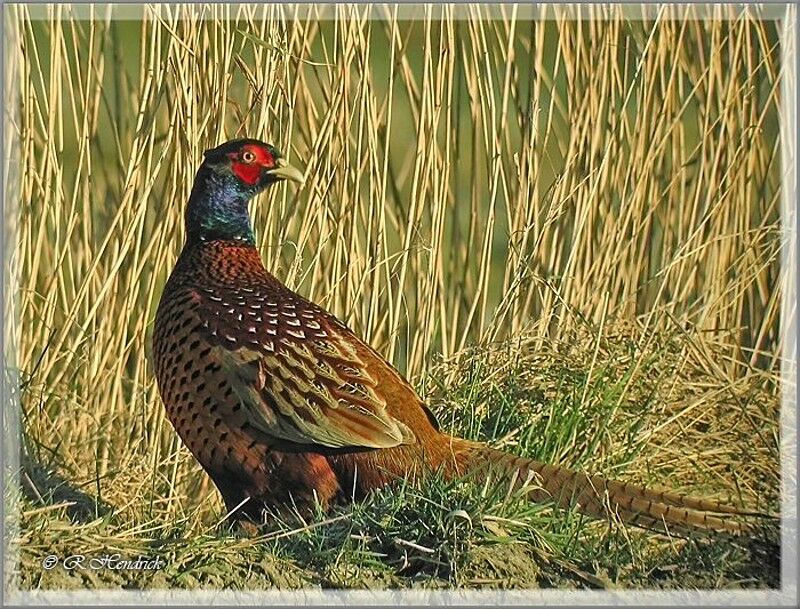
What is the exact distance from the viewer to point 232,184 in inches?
165

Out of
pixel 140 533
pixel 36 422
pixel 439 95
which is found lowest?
pixel 140 533

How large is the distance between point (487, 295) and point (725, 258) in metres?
0.63

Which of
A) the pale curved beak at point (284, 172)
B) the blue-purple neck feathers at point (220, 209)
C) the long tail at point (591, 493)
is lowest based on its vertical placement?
the long tail at point (591, 493)

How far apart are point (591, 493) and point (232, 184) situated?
1.19 metres

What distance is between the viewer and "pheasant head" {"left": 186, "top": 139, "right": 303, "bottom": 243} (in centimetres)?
420

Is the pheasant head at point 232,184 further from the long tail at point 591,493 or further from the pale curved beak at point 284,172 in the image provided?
the long tail at point 591,493

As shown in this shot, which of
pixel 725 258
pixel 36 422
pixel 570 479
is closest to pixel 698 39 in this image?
pixel 725 258

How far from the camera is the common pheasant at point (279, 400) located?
13.2 feet

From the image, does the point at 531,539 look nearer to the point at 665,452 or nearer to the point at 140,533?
the point at 665,452

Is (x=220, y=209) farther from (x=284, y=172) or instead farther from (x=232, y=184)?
(x=284, y=172)

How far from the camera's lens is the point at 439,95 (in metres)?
4.32

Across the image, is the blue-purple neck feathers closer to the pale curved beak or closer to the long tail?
the pale curved beak

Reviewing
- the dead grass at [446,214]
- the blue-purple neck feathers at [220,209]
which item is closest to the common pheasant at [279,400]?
the blue-purple neck feathers at [220,209]

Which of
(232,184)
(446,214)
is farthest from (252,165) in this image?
(446,214)
